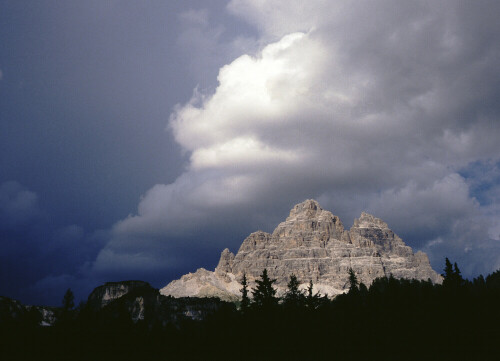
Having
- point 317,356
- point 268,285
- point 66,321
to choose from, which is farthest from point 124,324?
point 317,356

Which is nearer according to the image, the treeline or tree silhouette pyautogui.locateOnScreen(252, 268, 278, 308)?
the treeline

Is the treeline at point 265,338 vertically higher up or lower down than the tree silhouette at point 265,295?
lower down

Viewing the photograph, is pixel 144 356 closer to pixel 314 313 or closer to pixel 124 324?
pixel 124 324

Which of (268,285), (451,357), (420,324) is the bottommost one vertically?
(451,357)

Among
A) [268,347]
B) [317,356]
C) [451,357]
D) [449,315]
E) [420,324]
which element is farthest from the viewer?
[449,315]

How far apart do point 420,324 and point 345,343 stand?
2414cm

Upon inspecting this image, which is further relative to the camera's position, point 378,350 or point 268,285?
point 378,350

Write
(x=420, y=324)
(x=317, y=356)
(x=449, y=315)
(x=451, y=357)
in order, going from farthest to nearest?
1. (x=449, y=315)
2. (x=420, y=324)
3. (x=451, y=357)
4. (x=317, y=356)

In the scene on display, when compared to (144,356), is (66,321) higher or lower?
higher

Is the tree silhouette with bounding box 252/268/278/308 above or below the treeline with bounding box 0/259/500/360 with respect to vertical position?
above

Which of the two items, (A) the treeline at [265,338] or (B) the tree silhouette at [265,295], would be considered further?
(B) the tree silhouette at [265,295]

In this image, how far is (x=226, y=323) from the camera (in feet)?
200

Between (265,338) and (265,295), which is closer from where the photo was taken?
(265,338)

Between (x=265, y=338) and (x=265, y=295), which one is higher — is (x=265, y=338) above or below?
below
